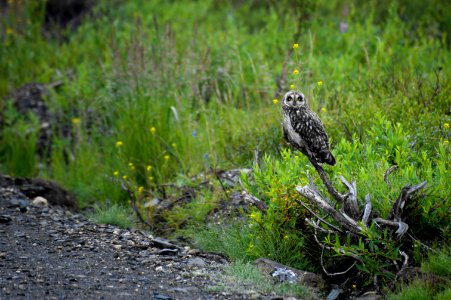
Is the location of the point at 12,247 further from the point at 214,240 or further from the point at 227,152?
the point at 227,152

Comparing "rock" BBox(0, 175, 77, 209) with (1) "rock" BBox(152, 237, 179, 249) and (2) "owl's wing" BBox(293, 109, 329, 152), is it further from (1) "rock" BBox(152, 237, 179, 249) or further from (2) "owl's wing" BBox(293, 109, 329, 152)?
(2) "owl's wing" BBox(293, 109, 329, 152)

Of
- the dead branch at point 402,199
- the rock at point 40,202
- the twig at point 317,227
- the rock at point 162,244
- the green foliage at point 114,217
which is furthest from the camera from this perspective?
the rock at point 40,202

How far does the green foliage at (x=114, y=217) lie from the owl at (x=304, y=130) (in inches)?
79.9

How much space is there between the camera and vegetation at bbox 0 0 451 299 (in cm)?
541

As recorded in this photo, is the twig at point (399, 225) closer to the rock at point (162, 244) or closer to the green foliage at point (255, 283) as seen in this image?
the green foliage at point (255, 283)

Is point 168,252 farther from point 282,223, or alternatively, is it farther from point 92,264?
point 282,223

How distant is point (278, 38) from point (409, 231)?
584cm

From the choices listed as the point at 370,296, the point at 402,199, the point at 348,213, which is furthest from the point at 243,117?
the point at 370,296

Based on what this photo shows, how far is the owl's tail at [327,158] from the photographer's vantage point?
5.30 m

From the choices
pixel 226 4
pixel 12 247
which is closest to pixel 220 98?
pixel 12 247

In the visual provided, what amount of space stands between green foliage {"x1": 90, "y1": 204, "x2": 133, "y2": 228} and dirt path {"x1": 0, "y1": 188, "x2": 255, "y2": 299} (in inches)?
4.6

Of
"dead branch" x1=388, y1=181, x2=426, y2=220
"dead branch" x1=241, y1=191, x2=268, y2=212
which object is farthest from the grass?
"dead branch" x1=388, y1=181, x2=426, y2=220

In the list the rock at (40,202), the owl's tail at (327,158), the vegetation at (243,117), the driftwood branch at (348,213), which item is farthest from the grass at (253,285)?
the rock at (40,202)

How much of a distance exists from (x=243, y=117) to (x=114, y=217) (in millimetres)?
2089
